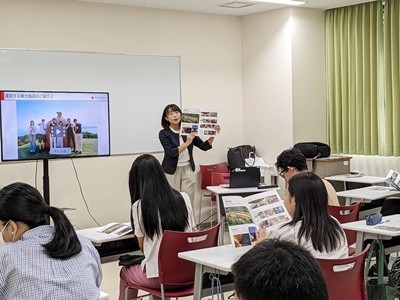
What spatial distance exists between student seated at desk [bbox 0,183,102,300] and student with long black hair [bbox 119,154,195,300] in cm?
129

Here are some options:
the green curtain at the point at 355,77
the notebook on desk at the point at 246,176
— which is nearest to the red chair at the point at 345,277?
the notebook on desk at the point at 246,176

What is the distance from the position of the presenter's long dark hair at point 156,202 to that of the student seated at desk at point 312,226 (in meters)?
0.76

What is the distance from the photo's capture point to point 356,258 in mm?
3164

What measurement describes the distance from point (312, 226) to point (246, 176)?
3303 mm

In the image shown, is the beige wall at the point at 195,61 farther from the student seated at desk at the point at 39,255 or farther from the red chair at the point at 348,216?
the student seated at desk at the point at 39,255

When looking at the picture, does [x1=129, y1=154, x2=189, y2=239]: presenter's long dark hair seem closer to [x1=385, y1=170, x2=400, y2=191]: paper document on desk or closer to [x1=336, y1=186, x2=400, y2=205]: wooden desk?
[x1=336, y1=186, x2=400, y2=205]: wooden desk

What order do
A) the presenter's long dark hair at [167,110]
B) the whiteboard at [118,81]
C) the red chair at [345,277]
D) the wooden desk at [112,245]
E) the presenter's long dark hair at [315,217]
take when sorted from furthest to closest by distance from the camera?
the presenter's long dark hair at [167,110], the whiteboard at [118,81], the wooden desk at [112,245], the presenter's long dark hair at [315,217], the red chair at [345,277]

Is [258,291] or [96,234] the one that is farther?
[96,234]

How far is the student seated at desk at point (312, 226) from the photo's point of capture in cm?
330

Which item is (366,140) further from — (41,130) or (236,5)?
(41,130)

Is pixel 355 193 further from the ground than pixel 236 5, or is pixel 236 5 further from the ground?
pixel 236 5

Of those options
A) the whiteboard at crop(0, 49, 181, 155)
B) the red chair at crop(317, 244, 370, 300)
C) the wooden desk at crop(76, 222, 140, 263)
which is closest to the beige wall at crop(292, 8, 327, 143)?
the whiteboard at crop(0, 49, 181, 155)

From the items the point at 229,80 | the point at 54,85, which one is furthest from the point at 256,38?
the point at 54,85

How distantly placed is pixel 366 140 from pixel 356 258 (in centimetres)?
518
